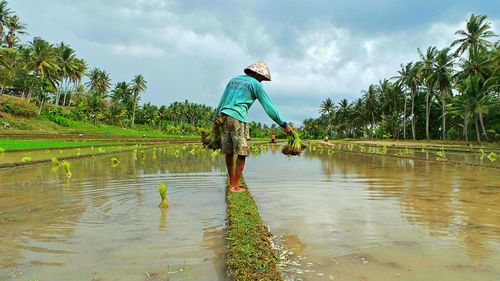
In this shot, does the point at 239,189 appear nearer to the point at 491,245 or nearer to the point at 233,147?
the point at 233,147

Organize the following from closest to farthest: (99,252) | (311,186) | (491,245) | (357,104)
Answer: (99,252) < (491,245) < (311,186) < (357,104)

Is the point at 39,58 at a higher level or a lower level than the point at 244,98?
higher

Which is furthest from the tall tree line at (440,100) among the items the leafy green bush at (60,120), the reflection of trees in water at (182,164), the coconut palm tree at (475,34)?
the leafy green bush at (60,120)

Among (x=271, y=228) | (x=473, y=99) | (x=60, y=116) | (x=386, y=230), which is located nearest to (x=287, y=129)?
(x=271, y=228)

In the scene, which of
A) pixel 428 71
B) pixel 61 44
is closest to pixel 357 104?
pixel 428 71

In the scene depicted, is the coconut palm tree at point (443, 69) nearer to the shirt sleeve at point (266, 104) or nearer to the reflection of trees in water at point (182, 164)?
the reflection of trees in water at point (182, 164)

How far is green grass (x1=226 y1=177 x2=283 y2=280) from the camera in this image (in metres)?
2.42

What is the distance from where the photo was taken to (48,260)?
9.57 feet

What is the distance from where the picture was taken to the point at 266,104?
16.6 feet

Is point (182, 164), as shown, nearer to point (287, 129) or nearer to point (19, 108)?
point (287, 129)

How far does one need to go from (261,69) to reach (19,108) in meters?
41.5

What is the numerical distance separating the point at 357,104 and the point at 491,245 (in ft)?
244

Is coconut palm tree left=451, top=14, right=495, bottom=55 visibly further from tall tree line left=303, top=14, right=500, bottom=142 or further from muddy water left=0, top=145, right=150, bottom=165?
muddy water left=0, top=145, right=150, bottom=165

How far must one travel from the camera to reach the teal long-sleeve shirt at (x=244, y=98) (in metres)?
5.03
